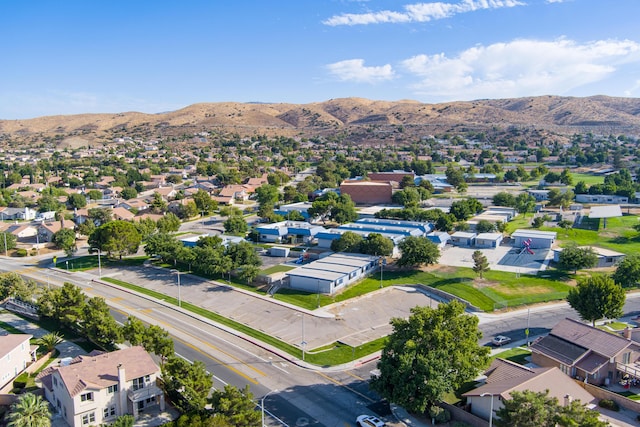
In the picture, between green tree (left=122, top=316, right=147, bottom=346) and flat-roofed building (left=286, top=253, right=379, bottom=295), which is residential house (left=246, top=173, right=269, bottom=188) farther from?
green tree (left=122, top=316, right=147, bottom=346)

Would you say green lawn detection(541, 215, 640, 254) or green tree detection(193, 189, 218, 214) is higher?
green tree detection(193, 189, 218, 214)

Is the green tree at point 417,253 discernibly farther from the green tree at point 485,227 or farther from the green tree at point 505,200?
the green tree at point 505,200

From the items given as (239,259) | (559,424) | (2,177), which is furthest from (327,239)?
(2,177)

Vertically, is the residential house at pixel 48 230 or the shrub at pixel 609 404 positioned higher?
the residential house at pixel 48 230

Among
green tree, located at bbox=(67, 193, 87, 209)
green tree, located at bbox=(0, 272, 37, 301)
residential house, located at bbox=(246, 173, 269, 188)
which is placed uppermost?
residential house, located at bbox=(246, 173, 269, 188)

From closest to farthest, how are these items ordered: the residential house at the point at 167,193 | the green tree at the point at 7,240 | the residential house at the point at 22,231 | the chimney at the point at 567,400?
1. the chimney at the point at 567,400
2. the green tree at the point at 7,240
3. the residential house at the point at 22,231
4. the residential house at the point at 167,193

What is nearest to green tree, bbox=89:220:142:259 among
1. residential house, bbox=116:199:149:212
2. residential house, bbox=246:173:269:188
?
residential house, bbox=116:199:149:212

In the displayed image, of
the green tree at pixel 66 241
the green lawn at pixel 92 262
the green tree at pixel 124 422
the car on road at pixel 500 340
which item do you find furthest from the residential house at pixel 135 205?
the car on road at pixel 500 340
